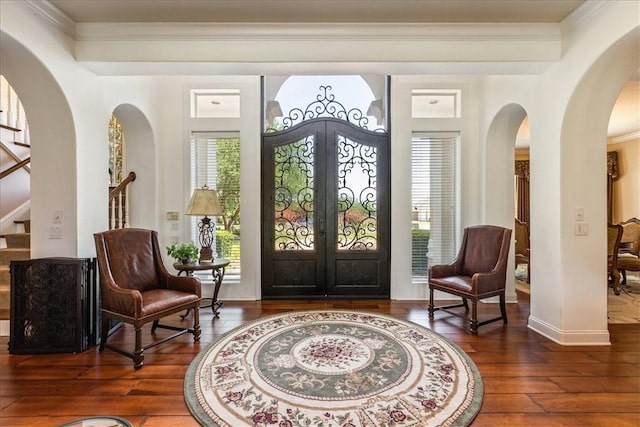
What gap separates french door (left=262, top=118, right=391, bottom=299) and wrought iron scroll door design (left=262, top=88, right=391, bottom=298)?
1 centimetres

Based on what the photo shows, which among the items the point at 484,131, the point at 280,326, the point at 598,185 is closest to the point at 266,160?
the point at 280,326

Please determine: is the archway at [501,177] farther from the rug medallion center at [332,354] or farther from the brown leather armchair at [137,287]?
the brown leather armchair at [137,287]

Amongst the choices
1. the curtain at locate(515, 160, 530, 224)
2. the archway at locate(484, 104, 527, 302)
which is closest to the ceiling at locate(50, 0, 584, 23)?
the archway at locate(484, 104, 527, 302)

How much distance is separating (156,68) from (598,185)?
13.9 ft

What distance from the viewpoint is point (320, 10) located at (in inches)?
105

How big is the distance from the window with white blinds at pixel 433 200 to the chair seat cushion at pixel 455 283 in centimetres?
76

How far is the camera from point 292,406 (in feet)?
6.62

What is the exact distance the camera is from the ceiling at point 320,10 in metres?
2.58

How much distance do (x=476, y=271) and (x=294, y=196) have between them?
249 cm

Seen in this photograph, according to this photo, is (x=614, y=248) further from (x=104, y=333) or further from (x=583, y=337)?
(x=104, y=333)

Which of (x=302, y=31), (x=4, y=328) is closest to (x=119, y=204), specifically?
(x=4, y=328)

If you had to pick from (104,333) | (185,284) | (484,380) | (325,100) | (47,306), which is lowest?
(484,380)

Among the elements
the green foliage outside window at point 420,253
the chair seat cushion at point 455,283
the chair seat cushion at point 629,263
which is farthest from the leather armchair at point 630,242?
the chair seat cushion at point 455,283

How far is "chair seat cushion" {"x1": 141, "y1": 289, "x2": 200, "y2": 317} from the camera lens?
269 cm
